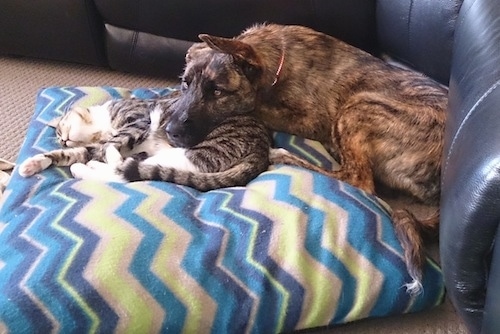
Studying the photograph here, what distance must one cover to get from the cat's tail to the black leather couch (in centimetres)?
60

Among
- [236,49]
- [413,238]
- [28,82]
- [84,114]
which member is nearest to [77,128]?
[84,114]

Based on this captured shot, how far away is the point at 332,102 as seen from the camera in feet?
6.44

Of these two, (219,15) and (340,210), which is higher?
(219,15)

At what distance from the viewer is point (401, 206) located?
1.82 m

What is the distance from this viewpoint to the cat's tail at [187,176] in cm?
171

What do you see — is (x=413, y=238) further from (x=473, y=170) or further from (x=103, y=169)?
(x=103, y=169)

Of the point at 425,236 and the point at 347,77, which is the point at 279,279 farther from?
the point at 347,77

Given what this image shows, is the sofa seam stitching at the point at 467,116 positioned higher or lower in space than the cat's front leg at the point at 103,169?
higher

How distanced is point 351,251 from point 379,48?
998 millimetres

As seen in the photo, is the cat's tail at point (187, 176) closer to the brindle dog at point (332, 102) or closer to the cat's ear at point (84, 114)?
the brindle dog at point (332, 102)

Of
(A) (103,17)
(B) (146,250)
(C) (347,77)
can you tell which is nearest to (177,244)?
(B) (146,250)

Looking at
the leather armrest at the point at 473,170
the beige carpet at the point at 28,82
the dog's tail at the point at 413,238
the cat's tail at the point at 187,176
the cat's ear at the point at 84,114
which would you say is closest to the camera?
the leather armrest at the point at 473,170

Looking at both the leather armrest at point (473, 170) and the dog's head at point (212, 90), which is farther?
the dog's head at point (212, 90)

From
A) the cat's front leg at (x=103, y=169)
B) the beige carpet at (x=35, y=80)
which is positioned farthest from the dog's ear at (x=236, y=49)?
the beige carpet at (x=35, y=80)
